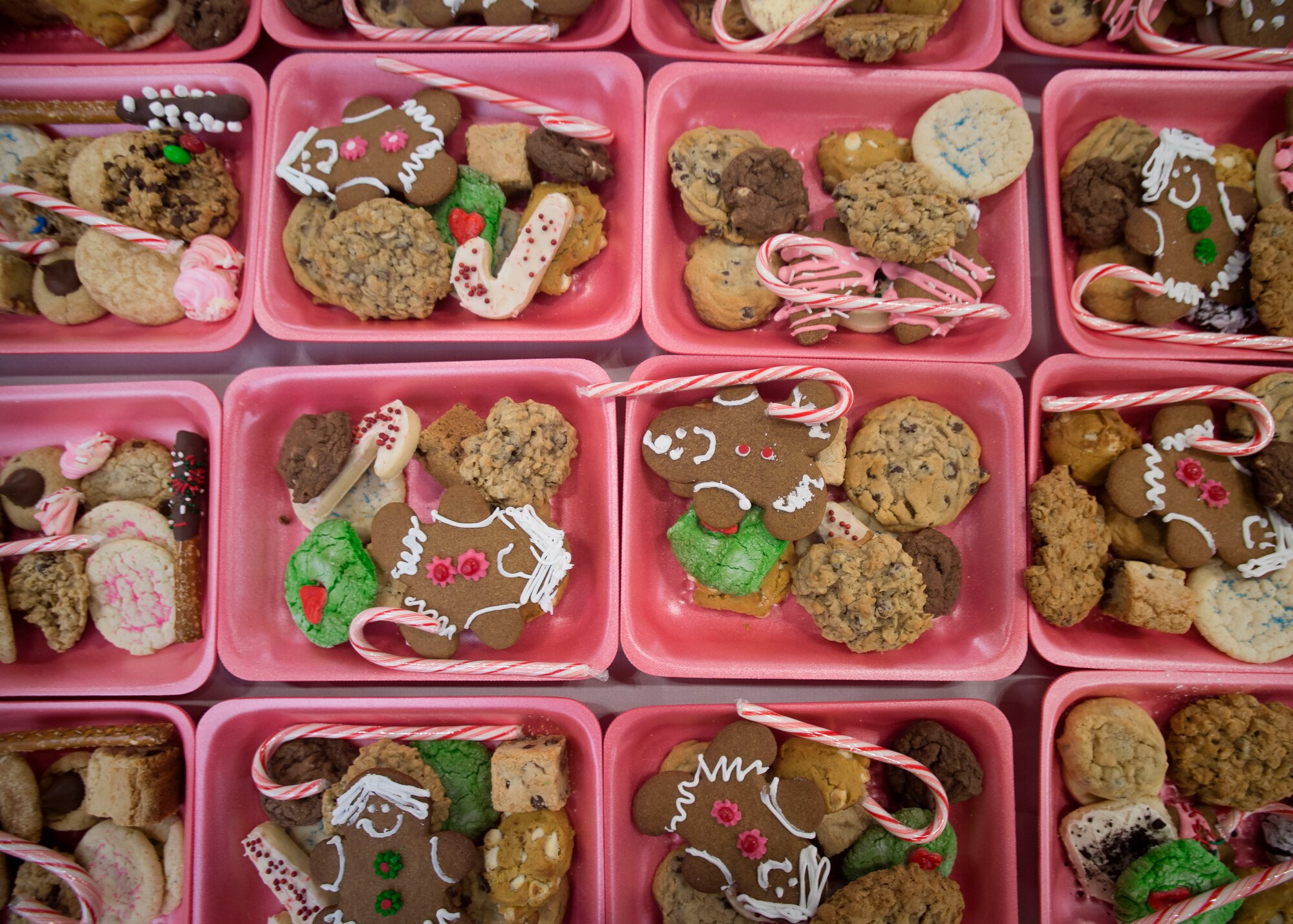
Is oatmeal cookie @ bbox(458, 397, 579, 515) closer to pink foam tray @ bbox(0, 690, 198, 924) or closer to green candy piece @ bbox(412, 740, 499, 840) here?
green candy piece @ bbox(412, 740, 499, 840)

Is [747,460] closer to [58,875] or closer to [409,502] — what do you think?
[409,502]

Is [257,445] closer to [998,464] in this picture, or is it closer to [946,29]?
[998,464]

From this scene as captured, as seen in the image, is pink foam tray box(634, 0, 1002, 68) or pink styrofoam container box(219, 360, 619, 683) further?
pink foam tray box(634, 0, 1002, 68)

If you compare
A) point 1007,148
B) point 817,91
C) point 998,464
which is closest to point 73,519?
point 817,91

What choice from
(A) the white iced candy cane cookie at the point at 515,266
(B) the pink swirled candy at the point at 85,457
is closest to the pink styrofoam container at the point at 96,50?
(A) the white iced candy cane cookie at the point at 515,266

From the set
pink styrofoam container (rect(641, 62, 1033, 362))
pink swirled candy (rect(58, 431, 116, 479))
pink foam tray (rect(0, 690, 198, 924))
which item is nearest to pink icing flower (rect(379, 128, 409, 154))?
pink styrofoam container (rect(641, 62, 1033, 362))
